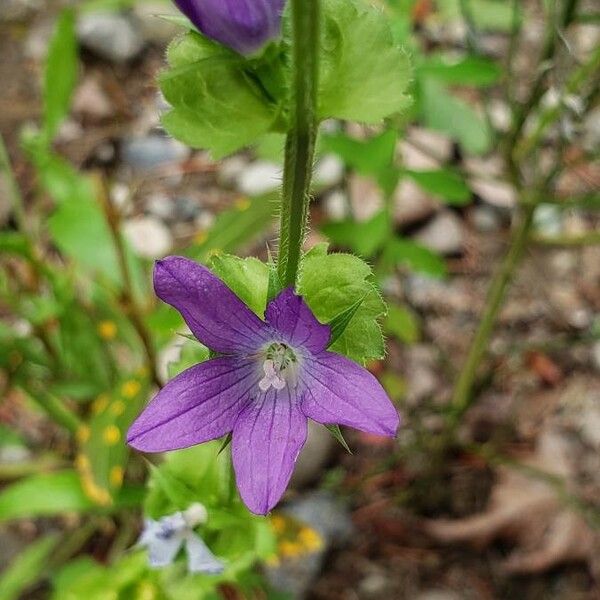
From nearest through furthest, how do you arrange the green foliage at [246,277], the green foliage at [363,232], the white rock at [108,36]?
the green foliage at [246,277]
the green foliage at [363,232]
the white rock at [108,36]

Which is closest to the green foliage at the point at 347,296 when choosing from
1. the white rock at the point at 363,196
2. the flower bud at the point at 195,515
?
the flower bud at the point at 195,515

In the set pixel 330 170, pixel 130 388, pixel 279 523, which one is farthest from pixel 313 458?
pixel 330 170

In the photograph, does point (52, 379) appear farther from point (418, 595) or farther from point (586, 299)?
point (586, 299)

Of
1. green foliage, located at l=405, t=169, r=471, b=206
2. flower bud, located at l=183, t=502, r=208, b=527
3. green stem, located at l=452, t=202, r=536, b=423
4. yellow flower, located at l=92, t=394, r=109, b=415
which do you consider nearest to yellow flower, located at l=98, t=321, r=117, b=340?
yellow flower, located at l=92, t=394, r=109, b=415

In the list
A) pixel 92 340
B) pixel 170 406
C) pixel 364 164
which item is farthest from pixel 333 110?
pixel 92 340

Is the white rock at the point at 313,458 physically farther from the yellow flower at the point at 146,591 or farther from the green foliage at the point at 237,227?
the yellow flower at the point at 146,591

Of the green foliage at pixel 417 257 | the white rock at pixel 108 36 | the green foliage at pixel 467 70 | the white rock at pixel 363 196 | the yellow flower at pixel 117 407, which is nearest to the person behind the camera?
the green foliage at pixel 467 70

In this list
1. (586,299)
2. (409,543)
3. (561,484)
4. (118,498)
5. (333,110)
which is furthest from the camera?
(586,299)

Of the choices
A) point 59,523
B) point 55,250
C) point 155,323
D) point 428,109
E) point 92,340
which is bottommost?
point 59,523
